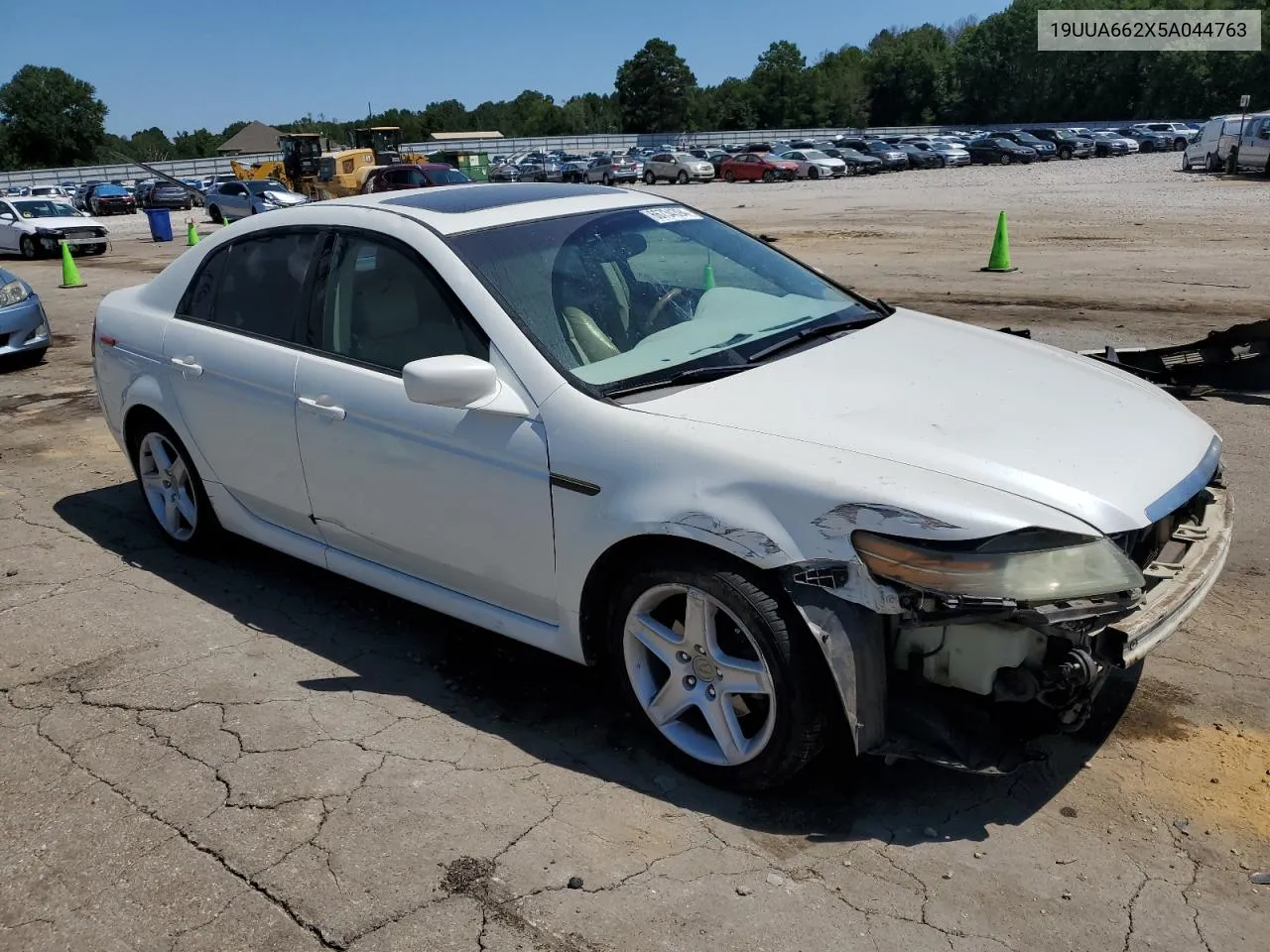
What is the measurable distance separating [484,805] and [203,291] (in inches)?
111

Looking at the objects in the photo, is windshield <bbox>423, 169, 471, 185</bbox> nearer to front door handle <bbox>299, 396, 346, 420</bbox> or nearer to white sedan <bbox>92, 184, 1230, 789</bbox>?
white sedan <bbox>92, 184, 1230, 789</bbox>

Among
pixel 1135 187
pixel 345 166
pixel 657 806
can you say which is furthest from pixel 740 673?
pixel 345 166

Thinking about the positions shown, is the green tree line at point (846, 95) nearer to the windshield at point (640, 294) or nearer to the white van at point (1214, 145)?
the white van at point (1214, 145)

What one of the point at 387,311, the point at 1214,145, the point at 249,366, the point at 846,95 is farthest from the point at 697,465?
the point at 846,95

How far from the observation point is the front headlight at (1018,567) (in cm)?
258

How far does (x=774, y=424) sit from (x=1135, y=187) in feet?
110

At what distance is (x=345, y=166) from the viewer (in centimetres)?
3709

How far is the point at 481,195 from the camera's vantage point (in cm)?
418

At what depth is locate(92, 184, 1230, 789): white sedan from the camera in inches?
105

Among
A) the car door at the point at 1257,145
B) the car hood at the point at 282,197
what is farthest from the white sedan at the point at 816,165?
the car hood at the point at 282,197

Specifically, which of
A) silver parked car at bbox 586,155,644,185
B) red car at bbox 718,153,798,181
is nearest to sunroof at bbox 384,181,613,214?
red car at bbox 718,153,798,181

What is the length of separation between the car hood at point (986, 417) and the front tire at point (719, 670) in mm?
441

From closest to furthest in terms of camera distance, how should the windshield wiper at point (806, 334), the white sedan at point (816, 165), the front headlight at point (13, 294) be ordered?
the windshield wiper at point (806, 334) → the front headlight at point (13, 294) → the white sedan at point (816, 165)

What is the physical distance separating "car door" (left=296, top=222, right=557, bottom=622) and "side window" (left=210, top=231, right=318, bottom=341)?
17 centimetres
